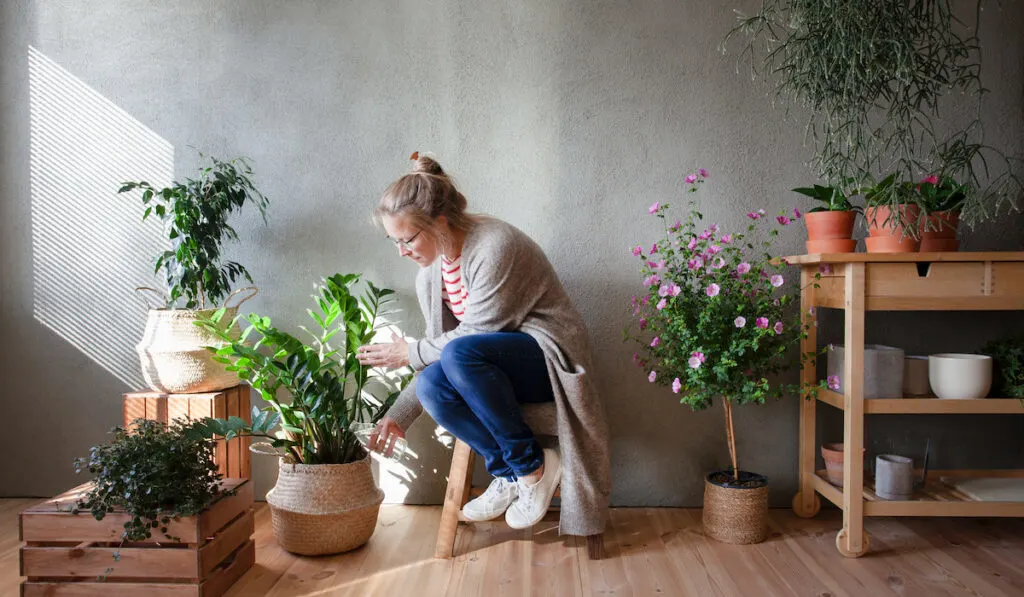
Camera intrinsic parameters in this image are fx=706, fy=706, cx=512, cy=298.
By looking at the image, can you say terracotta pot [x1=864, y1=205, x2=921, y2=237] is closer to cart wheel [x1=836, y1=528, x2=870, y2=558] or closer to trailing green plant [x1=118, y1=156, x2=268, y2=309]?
cart wheel [x1=836, y1=528, x2=870, y2=558]

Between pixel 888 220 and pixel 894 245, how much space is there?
3.6 inches

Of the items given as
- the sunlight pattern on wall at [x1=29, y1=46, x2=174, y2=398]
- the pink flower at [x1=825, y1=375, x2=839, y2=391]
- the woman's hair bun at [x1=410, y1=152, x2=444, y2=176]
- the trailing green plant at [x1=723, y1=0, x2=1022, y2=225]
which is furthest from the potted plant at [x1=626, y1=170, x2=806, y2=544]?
the sunlight pattern on wall at [x1=29, y1=46, x2=174, y2=398]

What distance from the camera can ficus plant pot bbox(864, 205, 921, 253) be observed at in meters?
1.97

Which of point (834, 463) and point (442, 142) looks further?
point (442, 142)

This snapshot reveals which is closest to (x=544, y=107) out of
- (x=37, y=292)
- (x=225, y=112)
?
(x=225, y=112)

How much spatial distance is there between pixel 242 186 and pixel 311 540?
113cm

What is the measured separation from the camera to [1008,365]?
2064mm

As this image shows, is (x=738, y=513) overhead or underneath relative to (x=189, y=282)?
underneath

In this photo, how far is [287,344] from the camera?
1.96 meters

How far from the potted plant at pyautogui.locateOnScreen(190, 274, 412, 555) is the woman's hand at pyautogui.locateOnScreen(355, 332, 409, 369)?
105 millimetres

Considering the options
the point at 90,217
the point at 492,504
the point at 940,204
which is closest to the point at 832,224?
the point at 940,204

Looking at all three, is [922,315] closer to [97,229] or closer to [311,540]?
[311,540]

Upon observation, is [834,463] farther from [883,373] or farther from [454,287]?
[454,287]

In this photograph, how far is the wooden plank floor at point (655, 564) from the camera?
1.74 metres
